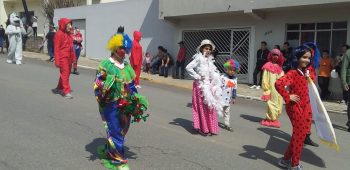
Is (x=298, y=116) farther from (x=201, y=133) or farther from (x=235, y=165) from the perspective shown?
(x=201, y=133)

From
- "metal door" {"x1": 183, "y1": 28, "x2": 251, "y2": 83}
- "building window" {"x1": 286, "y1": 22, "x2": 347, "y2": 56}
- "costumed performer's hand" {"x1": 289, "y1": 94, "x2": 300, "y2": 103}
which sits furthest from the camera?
"metal door" {"x1": 183, "y1": 28, "x2": 251, "y2": 83}

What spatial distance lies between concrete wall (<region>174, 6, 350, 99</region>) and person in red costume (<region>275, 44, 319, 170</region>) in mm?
9294

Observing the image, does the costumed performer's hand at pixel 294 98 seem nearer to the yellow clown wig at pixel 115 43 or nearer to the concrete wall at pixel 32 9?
the yellow clown wig at pixel 115 43

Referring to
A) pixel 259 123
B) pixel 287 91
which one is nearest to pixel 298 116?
pixel 287 91

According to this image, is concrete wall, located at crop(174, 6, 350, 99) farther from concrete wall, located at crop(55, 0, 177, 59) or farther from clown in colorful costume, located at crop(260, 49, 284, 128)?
clown in colorful costume, located at crop(260, 49, 284, 128)

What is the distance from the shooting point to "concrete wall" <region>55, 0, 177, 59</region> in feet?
71.4

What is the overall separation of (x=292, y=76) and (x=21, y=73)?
35.6 feet

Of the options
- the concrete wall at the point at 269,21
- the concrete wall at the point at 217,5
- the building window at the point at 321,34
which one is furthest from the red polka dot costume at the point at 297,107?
the building window at the point at 321,34

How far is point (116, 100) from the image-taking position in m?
5.75

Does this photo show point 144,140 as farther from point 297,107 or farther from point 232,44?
point 232,44

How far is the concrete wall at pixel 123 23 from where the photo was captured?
2175cm

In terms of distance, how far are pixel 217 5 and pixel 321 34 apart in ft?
13.8

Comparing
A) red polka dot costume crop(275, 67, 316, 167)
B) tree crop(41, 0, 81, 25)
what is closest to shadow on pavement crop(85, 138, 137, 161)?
red polka dot costume crop(275, 67, 316, 167)

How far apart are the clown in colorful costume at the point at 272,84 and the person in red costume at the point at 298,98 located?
286 cm
